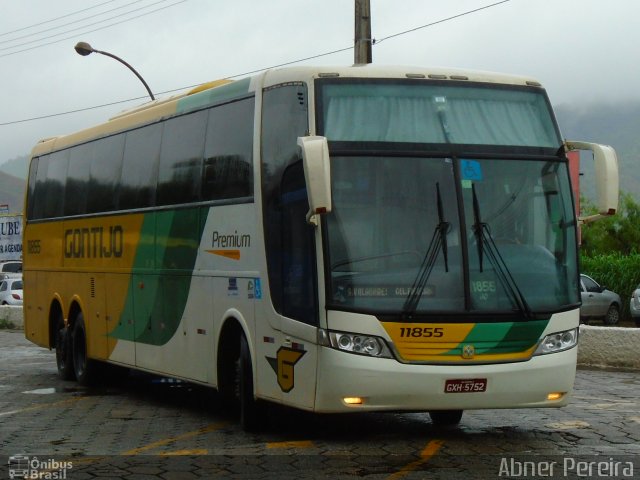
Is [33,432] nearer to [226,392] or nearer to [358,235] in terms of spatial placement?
[226,392]

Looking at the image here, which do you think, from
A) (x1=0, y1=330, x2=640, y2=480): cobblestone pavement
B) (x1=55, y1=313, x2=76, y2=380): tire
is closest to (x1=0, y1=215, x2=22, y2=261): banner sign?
(x1=55, y1=313, x2=76, y2=380): tire

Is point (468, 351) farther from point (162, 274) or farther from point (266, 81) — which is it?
point (162, 274)

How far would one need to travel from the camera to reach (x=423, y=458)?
10.1 m

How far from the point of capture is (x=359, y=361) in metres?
10.4

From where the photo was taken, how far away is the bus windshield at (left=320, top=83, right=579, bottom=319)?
1055cm

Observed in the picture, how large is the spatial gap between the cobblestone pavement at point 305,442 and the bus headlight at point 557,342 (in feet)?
2.56

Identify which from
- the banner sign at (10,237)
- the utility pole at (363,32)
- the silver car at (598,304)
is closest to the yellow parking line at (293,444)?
the utility pole at (363,32)

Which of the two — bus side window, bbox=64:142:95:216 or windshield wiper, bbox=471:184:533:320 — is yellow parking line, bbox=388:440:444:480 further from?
bus side window, bbox=64:142:95:216

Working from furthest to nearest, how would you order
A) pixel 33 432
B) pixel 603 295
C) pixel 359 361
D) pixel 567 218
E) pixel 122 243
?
pixel 603 295
pixel 122 243
pixel 33 432
pixel 567 218
pixel 359 361

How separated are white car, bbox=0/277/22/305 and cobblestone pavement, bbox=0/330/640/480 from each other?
32686 mm

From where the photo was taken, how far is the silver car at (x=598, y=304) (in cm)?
3788

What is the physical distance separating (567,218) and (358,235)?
186 centimetres

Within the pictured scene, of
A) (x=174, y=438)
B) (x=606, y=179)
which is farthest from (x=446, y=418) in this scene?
(x=606, y=179)

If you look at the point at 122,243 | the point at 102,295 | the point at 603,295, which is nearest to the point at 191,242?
the point at 122,243
